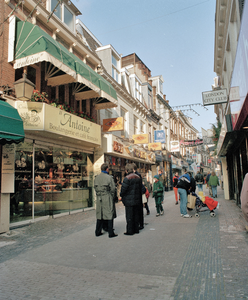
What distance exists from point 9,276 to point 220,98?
10.6 meters

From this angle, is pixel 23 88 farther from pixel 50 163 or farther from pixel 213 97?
pixel 213 97

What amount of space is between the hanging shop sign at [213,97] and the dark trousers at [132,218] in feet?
21.4

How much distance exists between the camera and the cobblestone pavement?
3.16 m

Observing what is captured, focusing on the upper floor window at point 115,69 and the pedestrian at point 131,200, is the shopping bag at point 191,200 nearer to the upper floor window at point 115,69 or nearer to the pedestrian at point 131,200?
the pedestrian at point 131,200

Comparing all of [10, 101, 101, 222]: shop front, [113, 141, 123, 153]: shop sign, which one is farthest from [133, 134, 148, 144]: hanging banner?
[10, 101, 101, 222]: shop front

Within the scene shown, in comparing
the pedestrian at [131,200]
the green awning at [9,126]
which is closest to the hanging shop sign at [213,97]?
the pedestrian at [131,200]

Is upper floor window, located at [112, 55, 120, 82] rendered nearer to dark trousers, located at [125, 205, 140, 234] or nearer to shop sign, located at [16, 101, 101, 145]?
shop sign, located at [16, 101, 101, 145]

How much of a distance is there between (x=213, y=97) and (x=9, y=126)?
8.76 m

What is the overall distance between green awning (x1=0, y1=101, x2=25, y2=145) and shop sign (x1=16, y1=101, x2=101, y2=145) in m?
1.01

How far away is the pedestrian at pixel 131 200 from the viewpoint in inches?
246

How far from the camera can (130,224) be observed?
6.23 meters

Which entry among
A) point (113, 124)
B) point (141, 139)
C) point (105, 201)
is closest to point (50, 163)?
point (105, 201)

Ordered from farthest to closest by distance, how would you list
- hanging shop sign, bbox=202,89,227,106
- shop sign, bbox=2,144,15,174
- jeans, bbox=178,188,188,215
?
hanging shop sign, bbox=202,89,227,106
jeans, bbox=178,188,188,215
shop sign, bbox=2,144,15,174

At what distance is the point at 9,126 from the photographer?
6.23 m
